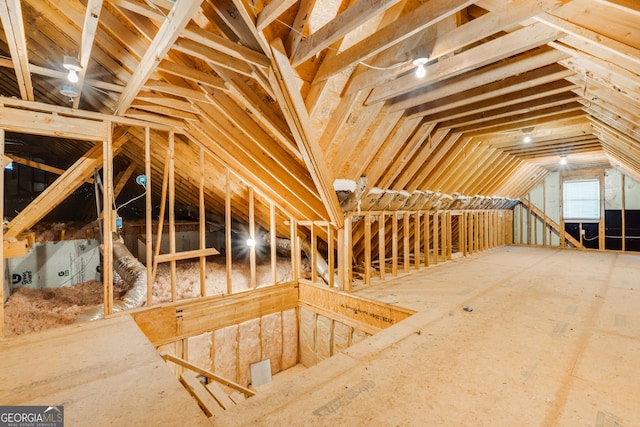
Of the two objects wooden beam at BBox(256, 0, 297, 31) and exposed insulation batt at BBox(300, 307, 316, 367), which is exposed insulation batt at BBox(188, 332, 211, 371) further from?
wooden beam at BBox(256, 0, 297, 31)

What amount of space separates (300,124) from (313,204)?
4.87ft

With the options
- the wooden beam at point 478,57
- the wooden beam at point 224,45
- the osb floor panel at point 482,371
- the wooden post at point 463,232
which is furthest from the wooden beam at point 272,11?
the wooden post at point 463,232

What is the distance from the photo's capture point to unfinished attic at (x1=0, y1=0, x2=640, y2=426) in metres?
1.72

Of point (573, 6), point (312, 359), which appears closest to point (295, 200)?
Result: point (312, 359)

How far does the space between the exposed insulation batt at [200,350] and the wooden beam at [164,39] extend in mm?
2981

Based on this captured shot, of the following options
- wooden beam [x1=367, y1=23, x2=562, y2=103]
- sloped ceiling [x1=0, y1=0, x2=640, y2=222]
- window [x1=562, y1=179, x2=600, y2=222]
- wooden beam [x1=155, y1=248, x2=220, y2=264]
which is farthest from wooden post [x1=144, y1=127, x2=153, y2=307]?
window [x1=562, y1=179, x2=600, y2=222]

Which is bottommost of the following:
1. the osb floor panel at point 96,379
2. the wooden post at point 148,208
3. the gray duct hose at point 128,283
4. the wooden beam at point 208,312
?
the wooden beam at point 208,312

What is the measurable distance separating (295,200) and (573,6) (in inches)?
124

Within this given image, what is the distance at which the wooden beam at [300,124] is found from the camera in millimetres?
2070

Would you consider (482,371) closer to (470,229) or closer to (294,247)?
(294,247)

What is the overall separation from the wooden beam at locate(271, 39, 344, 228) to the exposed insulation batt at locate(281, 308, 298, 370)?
6.86 feet

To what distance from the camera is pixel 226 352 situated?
4.09m

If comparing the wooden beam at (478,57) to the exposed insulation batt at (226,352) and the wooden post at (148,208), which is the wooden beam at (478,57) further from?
the exposed insulation batt at (226,352)

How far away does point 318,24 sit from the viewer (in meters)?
2.11
